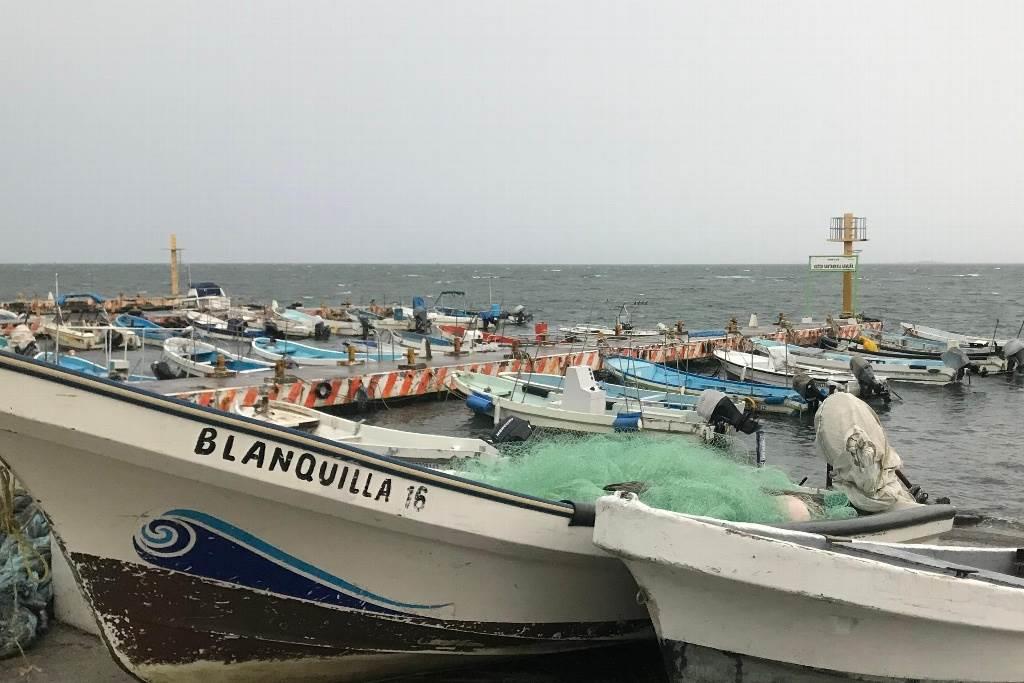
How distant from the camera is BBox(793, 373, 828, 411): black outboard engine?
813 inches

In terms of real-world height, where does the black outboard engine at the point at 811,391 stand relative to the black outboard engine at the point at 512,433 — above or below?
below

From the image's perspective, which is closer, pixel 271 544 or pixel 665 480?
pixel 271 544

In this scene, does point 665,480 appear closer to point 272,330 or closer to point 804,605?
point 804,605

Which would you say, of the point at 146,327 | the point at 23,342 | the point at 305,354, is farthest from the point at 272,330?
the point at 23,342

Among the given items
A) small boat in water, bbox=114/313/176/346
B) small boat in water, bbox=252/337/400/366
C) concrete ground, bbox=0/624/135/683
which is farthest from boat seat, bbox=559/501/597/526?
small boat in water, bbox=114/313/176/346

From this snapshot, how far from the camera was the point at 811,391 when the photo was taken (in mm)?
20656

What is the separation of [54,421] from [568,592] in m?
3.73

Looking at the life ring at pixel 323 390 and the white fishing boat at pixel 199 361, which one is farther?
the white fishing boat at pixel 199 361

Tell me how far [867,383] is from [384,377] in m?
13.2

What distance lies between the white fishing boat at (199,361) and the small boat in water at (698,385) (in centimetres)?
990

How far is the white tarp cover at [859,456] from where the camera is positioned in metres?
6.82

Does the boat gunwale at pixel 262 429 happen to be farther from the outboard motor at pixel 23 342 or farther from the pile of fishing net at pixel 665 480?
the outboard motor at pixel 23 342

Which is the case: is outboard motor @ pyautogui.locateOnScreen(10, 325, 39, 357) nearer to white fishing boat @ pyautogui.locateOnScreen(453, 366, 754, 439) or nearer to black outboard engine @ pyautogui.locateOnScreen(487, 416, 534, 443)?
white fishing boat @ pyautogui.locateOnScreen(453, 366, 754, 439)

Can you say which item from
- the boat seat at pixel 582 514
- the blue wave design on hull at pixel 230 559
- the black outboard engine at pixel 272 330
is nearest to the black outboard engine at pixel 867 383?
the boat seat at pixel 582 514
